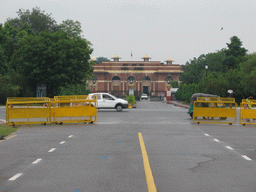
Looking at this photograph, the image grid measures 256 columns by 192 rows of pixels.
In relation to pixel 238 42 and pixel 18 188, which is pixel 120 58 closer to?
pixel 238 42

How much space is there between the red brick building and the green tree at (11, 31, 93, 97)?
2735 inches

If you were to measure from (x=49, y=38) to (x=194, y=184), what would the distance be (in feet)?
171

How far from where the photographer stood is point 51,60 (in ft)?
185

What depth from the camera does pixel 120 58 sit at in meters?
136

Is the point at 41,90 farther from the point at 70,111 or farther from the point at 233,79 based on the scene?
the point at 70,111

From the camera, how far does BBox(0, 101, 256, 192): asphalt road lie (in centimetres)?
725

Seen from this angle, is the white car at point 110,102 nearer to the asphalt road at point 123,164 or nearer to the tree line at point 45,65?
the tree line at point 45,65

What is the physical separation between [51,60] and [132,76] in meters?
75.5

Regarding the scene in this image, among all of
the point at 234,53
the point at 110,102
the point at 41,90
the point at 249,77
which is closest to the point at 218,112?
the point at 110,102

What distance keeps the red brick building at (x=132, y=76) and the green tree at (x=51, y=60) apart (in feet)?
228

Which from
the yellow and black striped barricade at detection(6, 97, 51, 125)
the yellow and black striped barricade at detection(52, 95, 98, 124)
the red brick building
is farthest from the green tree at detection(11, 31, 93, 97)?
the red brick building

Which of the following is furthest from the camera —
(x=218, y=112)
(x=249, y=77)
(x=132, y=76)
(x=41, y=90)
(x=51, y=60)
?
(x=132, y=76)

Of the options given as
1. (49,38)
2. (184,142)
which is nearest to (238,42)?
(49,38)

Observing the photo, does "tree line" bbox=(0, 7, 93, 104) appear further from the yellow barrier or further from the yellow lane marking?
the yellow lane marking
